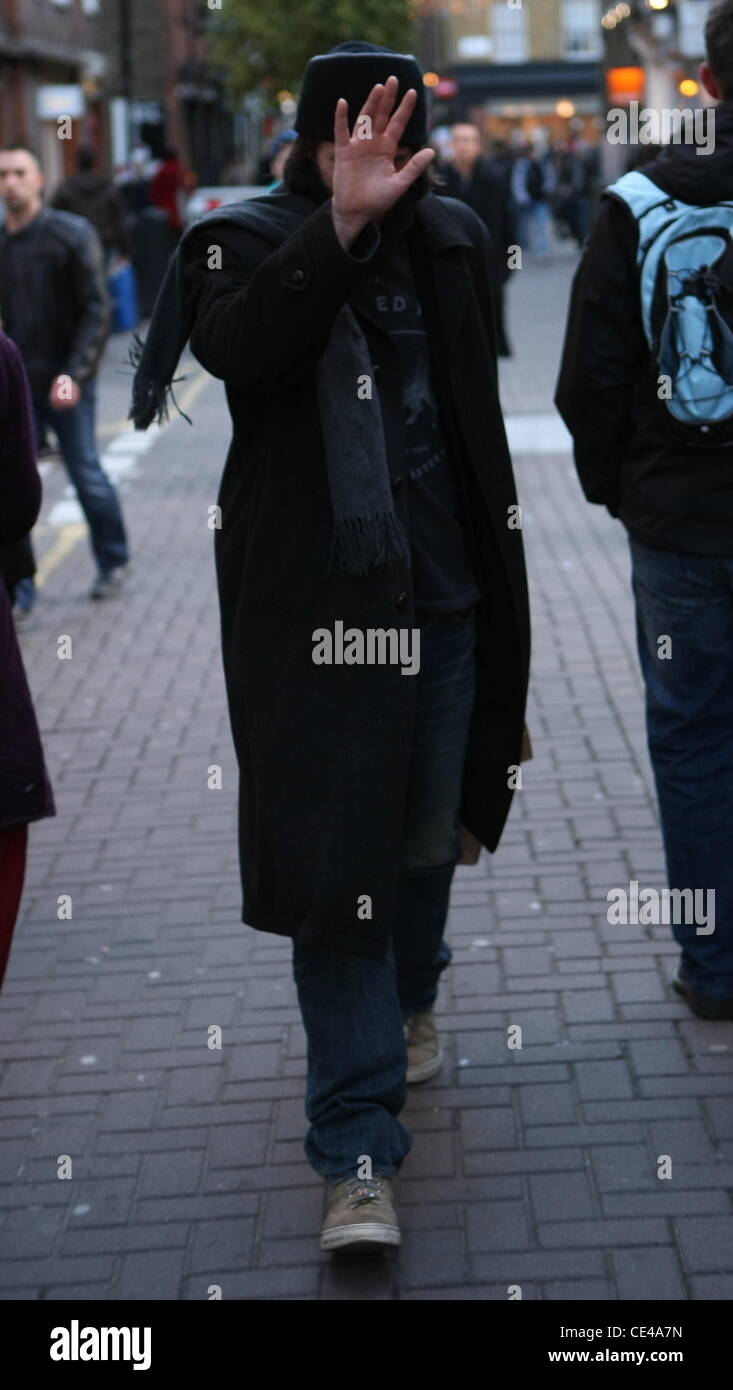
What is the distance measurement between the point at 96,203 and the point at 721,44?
46.5ft

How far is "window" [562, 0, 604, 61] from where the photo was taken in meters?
72.8

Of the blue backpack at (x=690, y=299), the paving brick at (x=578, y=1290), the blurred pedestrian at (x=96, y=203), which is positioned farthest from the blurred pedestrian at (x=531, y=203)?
the paving brick at (x=578, y=1290)

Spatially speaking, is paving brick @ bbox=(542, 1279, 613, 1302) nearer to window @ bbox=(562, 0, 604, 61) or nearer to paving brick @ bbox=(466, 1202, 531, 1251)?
paving brick @ bbox=(466, 1202, 531, 1251)

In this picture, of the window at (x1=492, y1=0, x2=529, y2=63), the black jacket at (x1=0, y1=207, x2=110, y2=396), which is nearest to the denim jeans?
the black jacket at (x1=0, y1=207, x2=110, y2=396)

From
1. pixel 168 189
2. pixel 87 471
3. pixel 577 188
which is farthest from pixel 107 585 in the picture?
pixel 577 188

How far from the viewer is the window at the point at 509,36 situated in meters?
72.3

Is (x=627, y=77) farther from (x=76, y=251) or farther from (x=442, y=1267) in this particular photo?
(x=442, y=1267)

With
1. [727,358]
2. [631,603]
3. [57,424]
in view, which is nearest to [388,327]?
[727,358]

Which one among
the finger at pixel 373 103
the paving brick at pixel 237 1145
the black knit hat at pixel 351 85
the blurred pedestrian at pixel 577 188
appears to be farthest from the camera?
the blurred pedestrian at pixel 577 188

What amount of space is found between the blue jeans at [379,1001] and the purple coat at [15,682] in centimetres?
55

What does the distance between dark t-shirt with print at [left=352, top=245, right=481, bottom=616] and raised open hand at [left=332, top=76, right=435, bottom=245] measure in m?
0.29

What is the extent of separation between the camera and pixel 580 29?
73.4m

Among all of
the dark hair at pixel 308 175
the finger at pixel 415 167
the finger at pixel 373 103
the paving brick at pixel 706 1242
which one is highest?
the finger at pixel 373 103

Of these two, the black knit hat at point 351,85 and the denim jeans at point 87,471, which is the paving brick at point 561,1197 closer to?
the black knit hat at point 351,85
